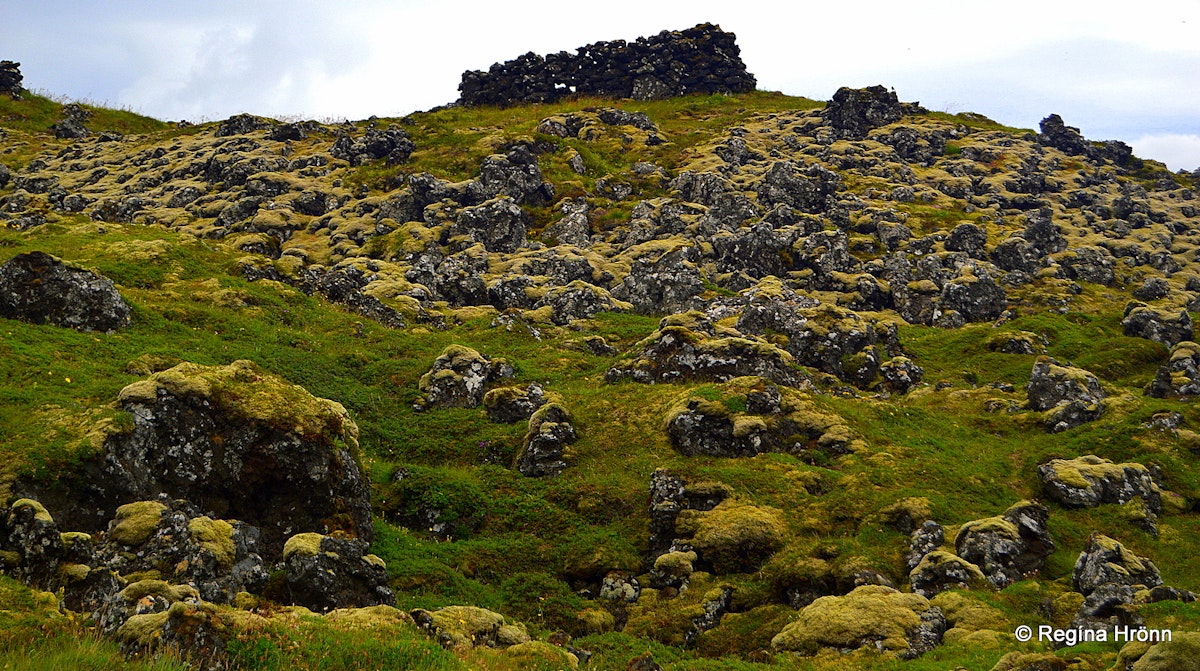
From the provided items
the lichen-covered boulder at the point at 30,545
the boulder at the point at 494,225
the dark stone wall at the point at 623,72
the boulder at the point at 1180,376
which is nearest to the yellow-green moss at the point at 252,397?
the lichen-covered boulder at the point at 30,545

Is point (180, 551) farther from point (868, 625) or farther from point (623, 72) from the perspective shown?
point (623, 72)

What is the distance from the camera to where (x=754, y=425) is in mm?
34656

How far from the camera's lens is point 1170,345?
56000 millimetres

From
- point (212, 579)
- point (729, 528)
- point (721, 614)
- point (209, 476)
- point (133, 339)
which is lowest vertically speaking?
point (721, 614)

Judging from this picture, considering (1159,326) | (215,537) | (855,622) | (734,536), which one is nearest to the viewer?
(215,537)

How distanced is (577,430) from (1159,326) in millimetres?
51290

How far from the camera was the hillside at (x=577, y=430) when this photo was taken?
18.8 m

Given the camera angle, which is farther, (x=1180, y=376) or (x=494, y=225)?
(x=494, y=225)

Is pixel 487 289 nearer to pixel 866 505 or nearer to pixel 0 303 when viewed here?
pixel 0 303

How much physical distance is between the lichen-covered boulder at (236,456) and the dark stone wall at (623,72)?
414ft

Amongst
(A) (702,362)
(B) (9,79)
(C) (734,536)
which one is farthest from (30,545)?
(B) (9,79)

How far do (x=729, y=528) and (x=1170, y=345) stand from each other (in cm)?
5019

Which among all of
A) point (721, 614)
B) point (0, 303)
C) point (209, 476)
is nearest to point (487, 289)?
point (0, 303)

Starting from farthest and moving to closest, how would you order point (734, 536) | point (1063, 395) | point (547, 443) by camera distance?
1. point (1063, 395)
2. point (547, 443)
3. point (734, 536)
